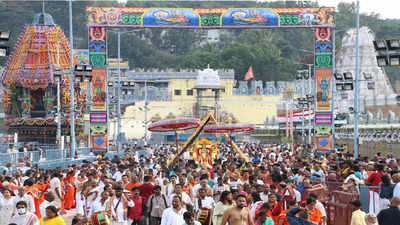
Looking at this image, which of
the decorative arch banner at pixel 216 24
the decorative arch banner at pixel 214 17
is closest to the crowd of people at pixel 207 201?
the decorative arch banner at pixel 216 24

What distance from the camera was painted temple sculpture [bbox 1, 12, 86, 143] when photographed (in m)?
53.1

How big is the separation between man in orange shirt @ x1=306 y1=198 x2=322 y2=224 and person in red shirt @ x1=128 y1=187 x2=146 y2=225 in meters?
3.62

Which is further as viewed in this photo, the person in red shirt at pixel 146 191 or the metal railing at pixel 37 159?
the metal railing at pixel 37 159

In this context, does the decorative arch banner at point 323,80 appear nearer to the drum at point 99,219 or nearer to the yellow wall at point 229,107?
the drum at point 99,219

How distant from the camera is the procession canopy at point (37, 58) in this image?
2085 inches

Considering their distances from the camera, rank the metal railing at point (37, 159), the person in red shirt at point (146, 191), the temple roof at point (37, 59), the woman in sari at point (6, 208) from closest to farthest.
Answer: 1. the woman in sari at point (6, 208)
2. the person in red shirt at point (146, 191)
3. the metal railing at point (37, 159)
4. the temple roof at point (37, 59)

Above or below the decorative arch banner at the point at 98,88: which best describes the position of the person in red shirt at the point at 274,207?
below

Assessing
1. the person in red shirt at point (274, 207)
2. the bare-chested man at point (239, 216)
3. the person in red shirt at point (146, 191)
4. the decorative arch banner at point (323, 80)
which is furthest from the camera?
the decorative arch banner at point (323, 80)

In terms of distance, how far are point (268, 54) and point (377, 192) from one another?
97.3m

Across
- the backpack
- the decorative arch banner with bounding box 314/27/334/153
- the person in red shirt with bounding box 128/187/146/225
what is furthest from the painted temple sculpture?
the backpack

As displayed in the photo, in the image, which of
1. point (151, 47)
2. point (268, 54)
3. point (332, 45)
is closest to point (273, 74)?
point (268, 54)

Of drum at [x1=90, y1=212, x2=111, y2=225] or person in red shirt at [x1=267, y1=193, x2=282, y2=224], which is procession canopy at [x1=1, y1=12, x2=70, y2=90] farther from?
person in red shirt at [x1=267, y1=193, x2=282, y2=224]

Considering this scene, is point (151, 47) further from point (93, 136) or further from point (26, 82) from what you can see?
point (93, 136)

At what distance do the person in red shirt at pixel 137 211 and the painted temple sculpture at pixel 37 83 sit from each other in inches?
1495
